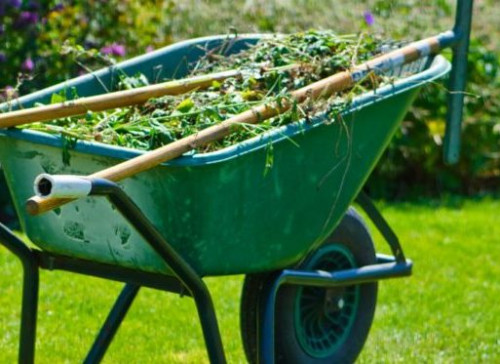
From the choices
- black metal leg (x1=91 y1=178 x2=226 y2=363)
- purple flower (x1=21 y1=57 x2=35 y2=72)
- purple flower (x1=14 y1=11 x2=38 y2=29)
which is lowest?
purple flower (x1=21 y1=57 x2=35 y2=72)

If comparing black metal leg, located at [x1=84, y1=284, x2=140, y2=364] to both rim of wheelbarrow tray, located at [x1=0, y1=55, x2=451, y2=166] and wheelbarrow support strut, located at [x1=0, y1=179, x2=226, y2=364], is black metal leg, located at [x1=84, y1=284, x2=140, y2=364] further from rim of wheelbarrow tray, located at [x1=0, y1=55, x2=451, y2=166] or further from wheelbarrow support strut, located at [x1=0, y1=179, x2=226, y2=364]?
rim of wheelbarrow tray, located at [x1=0, y1=55, x2=451, y2=166]

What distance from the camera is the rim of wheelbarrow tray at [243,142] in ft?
9.54

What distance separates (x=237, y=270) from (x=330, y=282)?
0.53 m

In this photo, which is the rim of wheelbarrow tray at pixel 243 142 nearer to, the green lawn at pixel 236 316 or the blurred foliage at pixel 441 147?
the green lawn at pixel 236 316

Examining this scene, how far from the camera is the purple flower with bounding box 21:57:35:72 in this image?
6.19 metres

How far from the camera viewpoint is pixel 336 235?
3.92 metres

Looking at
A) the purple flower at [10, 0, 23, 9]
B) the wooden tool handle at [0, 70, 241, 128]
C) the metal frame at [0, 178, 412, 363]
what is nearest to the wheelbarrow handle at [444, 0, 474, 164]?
the metal frame at [0, 178, 412, 363]

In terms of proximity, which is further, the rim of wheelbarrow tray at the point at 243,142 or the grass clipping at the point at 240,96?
the grass clipping at the point at 240,96

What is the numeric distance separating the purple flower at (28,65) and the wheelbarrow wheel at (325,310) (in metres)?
2.69

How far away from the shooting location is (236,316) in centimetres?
477

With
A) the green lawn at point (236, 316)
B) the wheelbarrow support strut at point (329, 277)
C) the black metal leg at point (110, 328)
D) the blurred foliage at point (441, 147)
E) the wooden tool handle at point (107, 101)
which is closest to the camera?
the wooden tool handle at point (107, 101)

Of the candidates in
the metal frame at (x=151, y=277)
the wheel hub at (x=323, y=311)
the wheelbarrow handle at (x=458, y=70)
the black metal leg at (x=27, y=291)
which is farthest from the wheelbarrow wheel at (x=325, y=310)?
the black metal leg at (x=27, y=291)

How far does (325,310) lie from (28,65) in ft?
9.28

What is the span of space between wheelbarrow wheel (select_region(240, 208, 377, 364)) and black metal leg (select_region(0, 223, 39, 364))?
0.65 meters
